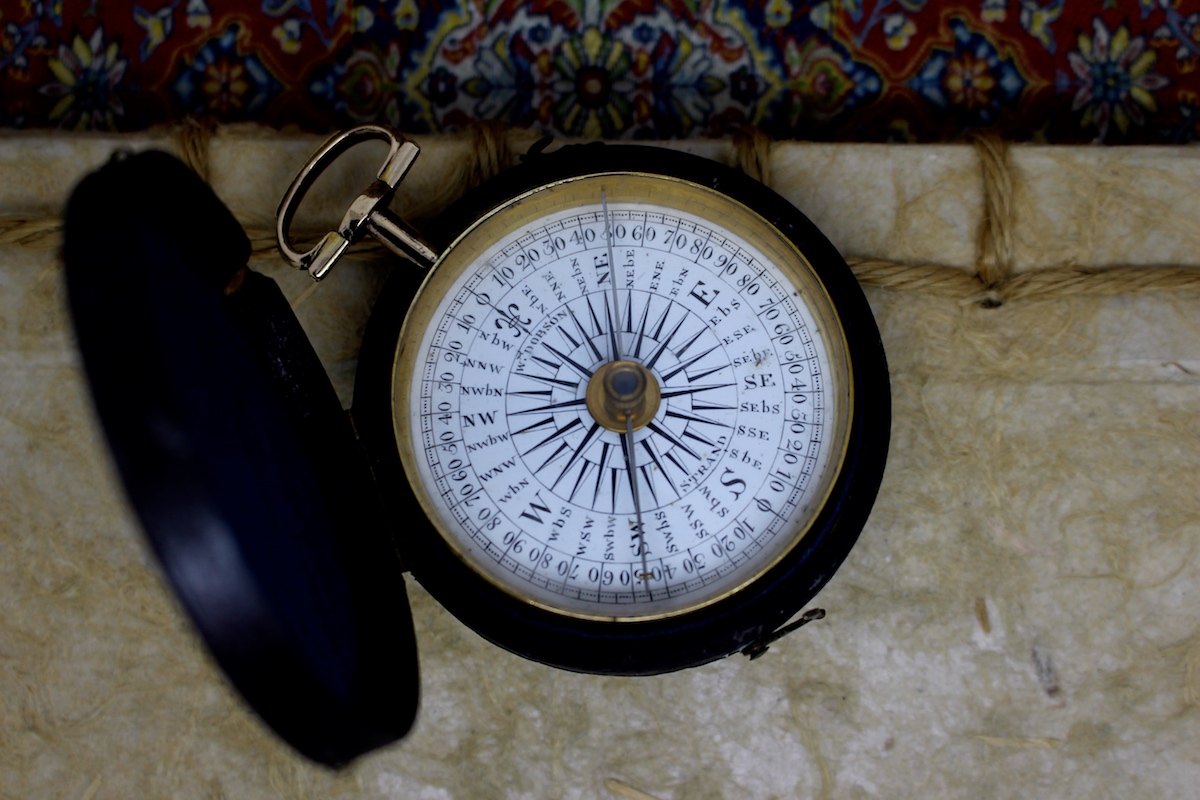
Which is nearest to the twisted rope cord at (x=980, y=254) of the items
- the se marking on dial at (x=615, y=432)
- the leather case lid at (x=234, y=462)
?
the se marking on dial at (x=615, y=432)

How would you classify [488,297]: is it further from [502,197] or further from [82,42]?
[82,42]

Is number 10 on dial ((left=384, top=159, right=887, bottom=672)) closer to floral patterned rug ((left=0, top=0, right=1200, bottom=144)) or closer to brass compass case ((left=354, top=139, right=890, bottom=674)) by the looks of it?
brass compass case ((left=354, top=139, right=890, bottom=674))

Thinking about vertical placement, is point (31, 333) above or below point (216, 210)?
below

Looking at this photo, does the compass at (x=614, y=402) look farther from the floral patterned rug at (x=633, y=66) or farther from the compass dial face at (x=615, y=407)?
the floral patterned rug at (x=633, y=66)

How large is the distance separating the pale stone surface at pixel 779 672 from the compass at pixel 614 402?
0.77 feet

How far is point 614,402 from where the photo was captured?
1.04 metres

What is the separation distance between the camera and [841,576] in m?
1.26

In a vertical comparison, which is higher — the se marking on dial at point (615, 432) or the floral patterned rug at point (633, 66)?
the floral patterned rug at point (633, 66)

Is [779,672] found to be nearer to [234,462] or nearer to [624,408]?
[624,408]

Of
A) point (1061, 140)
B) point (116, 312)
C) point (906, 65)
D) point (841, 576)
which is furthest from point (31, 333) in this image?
point (1061, 140)

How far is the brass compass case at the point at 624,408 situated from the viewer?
1043mm

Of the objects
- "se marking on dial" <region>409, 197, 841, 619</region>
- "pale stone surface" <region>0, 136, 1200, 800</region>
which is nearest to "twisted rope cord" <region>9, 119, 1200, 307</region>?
"pale stone surface" <region>0, 136, 1200, 800</region>

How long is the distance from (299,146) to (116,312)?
0.49 meters

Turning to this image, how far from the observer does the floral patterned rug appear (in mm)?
1375
